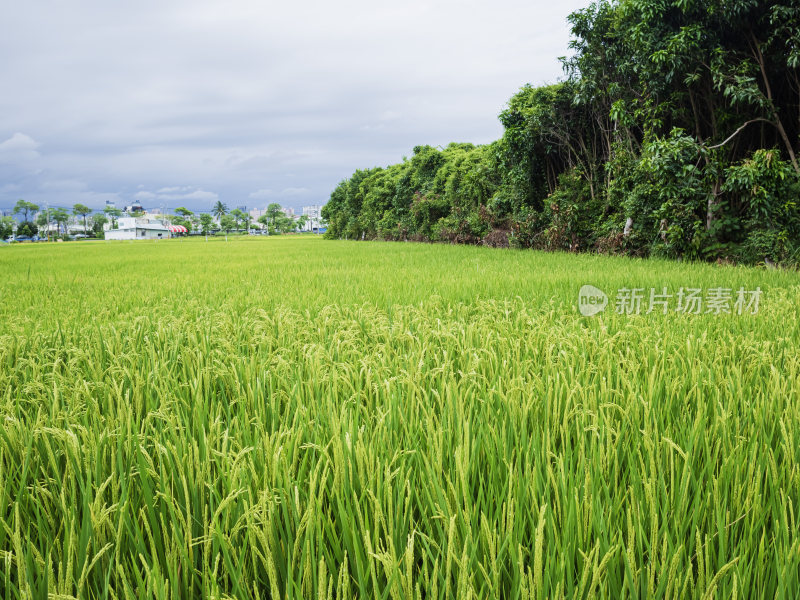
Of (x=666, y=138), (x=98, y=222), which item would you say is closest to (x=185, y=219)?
(x=98, y=222)

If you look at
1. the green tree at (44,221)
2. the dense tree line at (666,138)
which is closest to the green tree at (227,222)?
the green tree at (44,221)

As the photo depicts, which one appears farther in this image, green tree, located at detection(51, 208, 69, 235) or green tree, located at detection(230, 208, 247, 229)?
green tree, located at detection(230, 208, 247, 229)

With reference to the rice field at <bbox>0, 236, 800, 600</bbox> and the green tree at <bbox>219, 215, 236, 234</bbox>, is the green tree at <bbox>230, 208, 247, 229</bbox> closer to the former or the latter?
the green tree at <bbox>219, 215, 236, 234</bbox>

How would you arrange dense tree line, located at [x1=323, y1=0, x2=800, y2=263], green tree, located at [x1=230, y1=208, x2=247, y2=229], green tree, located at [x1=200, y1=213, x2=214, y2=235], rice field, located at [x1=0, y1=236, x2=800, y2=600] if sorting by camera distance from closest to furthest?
rice field, located at [x1=0, y1=236, x2=800, y2=600], dense tree line, located at [x1=323, y1=0, x2=800, y2=263], green tree, located at [x1=200, y1=213, x2=214, y2=235], green tree, located at [x1=230, y1=208, x2=247, y2=229]

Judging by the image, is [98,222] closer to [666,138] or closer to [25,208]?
[25,208]

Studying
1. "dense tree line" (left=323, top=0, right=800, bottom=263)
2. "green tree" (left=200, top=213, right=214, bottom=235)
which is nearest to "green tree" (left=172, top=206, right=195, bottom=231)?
"green tree" (left=200, top=213, right=214, bottom=235)

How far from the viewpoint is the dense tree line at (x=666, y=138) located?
6.05 metres

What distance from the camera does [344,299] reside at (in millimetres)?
3523

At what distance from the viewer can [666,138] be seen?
741cm

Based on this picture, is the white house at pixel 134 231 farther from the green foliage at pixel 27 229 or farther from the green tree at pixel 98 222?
the green tree at pixel 98 222

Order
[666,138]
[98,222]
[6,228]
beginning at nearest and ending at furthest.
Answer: [666,138]
[6,228]
[98,222]

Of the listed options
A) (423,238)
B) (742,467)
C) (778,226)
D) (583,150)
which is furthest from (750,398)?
(423,238)

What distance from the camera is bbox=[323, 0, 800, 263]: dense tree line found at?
605 centimetres

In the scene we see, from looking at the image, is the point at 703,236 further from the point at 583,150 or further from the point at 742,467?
the point at 742,467
